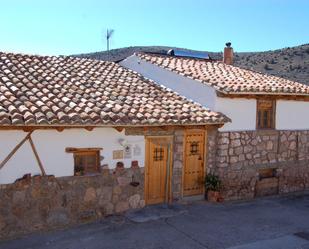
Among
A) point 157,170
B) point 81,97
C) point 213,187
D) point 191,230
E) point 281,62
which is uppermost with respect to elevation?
point 281,62

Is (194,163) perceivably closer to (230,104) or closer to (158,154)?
(158,154)

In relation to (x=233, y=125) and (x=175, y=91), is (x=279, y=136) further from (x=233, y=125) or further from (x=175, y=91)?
(x=175, y=91)

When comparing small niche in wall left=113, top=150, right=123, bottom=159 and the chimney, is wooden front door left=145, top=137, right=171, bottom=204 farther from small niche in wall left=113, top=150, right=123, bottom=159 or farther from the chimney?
the chimney

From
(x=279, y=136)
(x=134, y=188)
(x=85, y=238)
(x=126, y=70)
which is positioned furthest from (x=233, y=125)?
(x=85, y=238)

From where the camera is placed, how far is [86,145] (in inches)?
366

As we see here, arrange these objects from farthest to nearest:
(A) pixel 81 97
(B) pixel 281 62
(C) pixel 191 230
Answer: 1. (B) pixel 281 62
2. (A) pixel 81 97
3. (C) pixel 191 230

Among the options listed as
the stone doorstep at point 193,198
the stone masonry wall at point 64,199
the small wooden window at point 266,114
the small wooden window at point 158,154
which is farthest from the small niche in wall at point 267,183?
the stone masonry wall at point 64,199

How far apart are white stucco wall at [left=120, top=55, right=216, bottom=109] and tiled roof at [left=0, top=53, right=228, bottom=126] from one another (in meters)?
0.27

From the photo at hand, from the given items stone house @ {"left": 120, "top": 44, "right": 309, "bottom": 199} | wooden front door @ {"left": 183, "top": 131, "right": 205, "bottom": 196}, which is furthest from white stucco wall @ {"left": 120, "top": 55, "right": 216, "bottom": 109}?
wooden front door @ {"left": 183, "top": 131, "right": 205, "bottom": 196}

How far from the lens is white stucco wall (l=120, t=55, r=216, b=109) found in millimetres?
11625

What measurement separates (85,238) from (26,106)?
3.23m

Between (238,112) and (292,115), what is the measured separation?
2.46 meters

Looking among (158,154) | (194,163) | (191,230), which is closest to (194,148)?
(194,163)

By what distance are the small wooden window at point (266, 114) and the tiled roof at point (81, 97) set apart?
6.55 ft
